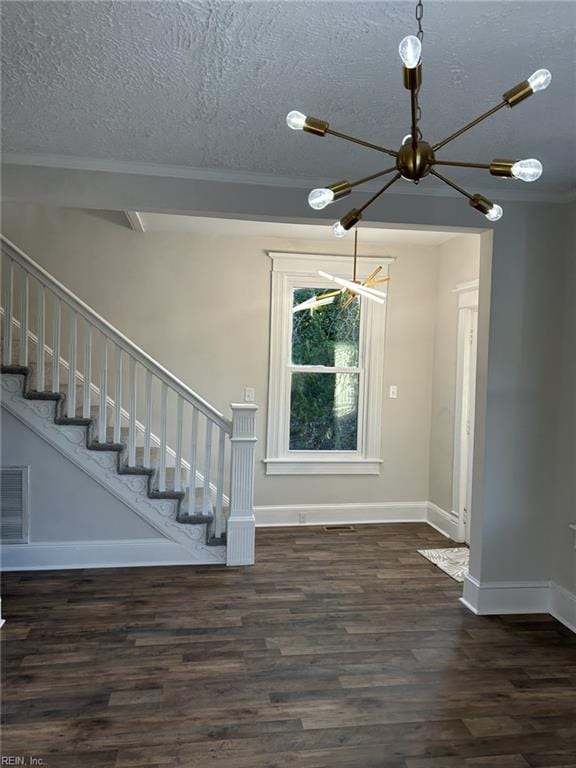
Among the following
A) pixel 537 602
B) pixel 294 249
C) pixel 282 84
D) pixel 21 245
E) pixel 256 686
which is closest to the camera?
pixel 282 84

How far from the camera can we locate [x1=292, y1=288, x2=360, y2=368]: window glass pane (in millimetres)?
5305

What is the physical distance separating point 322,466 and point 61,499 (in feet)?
7.78

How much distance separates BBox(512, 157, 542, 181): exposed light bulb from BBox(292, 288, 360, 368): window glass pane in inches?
149

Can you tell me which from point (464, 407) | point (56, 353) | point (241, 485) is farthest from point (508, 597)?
point (56, 353)

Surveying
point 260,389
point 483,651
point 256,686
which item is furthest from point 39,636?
point 260,389

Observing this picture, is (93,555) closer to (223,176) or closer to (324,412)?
(324,412)

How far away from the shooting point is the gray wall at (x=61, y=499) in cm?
394

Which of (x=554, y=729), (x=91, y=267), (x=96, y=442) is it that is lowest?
(x=554, y=729)

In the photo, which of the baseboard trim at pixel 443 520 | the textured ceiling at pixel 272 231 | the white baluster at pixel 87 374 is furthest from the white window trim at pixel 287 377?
the white baluster at pixel 87 374

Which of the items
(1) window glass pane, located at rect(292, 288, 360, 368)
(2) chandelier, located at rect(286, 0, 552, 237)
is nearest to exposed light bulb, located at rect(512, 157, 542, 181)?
(2) chandelier, located at rect(286, 0, 552, 237)

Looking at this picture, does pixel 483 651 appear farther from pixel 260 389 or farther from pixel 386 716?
pixel 260 389

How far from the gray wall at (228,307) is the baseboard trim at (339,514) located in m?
0.06

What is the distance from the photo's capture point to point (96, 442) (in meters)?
4.07

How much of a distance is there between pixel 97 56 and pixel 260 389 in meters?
3.49
